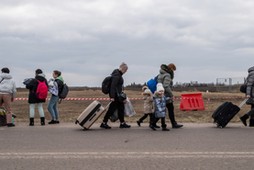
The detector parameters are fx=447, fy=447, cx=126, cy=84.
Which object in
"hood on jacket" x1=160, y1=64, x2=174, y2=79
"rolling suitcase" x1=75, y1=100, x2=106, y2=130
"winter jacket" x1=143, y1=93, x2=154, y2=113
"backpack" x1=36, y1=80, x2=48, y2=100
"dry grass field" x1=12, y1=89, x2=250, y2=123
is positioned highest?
"hood on jacket" x1=160, y1=64, x2=174, y2=79

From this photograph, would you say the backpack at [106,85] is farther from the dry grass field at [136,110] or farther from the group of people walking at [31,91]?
the dry grass field at [136,110]

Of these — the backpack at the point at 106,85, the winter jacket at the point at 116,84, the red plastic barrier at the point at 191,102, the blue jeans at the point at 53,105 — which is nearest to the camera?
the winter jacket at the point at 116,84

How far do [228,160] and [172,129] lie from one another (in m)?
4.47

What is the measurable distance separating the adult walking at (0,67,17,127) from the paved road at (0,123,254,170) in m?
1.19

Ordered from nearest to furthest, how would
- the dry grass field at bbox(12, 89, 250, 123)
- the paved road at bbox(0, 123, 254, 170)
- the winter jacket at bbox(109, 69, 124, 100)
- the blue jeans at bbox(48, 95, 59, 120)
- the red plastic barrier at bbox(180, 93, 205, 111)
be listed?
the paved road at bbox(0, 123, 254, 170) → the winter jacket at bbox(109, 69, 124, 100) → the blue jeans at bbox(48, 95, 59, 120) → the dry grass field at bbox(12, 89, 250, 123) → the red plastic barrier at bbox(180, 93, 205, 111)

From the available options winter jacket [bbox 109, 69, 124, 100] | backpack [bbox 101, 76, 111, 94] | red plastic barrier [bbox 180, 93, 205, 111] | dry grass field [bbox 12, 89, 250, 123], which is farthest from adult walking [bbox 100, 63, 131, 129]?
red plastic barrier [bbox 180, 93, 205, 111]

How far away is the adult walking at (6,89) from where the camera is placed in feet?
41.3

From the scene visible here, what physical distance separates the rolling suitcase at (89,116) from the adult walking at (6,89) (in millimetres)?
2210

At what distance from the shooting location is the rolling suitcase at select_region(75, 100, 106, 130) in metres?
11.6

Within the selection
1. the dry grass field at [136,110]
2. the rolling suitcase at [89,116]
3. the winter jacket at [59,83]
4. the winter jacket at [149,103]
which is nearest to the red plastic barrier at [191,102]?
the dry grass field at [136,110]

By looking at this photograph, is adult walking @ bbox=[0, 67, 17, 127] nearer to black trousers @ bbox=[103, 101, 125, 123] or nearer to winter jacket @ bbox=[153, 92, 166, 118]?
black trousers @ bbox=[103, 101, 125, 123]

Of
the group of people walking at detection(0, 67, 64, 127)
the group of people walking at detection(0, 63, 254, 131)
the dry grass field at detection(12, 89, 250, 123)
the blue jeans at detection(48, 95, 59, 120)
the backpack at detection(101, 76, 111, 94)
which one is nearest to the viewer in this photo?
the group of people walking at detection(0, 63, 254, 131)

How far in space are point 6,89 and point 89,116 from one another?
272cm

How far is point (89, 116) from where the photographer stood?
38.2 feet
